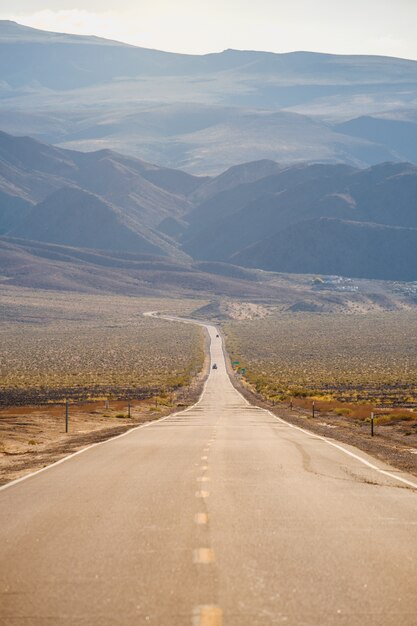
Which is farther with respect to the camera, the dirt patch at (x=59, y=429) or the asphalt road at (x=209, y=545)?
the dirt patch at (x=59, y=429)

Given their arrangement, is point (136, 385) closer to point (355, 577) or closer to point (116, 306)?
point (355, 577)

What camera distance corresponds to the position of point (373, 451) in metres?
24.8

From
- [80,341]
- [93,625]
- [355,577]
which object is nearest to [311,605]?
[355,577]

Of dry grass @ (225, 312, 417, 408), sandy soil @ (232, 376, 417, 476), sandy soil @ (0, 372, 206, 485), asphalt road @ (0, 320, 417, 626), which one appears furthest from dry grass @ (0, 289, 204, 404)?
asphalt road @ (0, 320, 417, 626)

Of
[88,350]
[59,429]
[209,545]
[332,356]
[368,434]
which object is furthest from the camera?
[88,350]

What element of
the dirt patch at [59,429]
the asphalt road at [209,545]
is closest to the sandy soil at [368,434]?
the asphalt road at [209,545]

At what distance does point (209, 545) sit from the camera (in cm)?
1020

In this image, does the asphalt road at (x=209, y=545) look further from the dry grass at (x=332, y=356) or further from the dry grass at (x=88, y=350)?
the dry grass at (x=88, y=350)

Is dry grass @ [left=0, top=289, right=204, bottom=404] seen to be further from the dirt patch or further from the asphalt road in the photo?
the asphalt road

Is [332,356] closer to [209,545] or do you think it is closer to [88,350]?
[88,350]

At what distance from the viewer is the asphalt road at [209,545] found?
313 inches

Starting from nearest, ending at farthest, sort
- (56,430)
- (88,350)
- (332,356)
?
(56,430) < (332,356) < (88,350)

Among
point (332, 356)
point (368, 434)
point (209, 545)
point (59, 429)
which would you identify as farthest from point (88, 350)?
point (209, 545)

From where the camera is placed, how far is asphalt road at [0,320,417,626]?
794 centimetres
